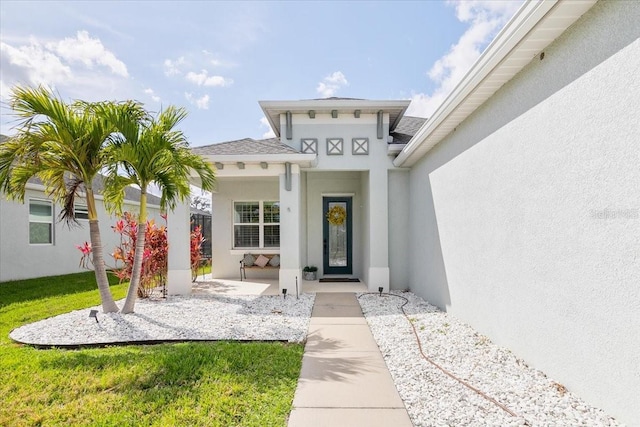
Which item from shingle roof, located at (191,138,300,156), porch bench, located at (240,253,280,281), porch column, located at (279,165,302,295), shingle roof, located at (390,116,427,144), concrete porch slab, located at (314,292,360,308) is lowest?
concrete porch slab, located at (314,292,360,308)

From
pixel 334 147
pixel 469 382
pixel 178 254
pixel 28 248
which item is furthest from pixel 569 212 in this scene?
pixel 28 248

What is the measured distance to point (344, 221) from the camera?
37.7 ft

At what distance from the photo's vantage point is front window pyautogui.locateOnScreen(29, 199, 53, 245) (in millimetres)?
12125

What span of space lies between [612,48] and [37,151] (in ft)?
25.7

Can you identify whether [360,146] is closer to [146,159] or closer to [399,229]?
[399,229]

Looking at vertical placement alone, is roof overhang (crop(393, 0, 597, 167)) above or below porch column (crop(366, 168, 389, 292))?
above

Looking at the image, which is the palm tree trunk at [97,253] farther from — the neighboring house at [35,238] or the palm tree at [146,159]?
the neighboring house at [35,238]

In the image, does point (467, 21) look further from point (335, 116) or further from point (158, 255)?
point (158, 255)

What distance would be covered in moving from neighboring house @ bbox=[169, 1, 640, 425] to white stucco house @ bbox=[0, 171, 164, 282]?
273 inches

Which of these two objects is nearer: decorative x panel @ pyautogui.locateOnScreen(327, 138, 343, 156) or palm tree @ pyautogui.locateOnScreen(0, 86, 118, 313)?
palm tree @ pyautogui.locateOnScreen(0, 86, 118, 313)

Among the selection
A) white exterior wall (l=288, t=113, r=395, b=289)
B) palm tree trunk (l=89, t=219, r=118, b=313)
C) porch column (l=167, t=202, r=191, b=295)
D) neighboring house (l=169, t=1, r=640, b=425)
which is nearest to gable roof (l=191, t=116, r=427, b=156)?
neighboring house (l=169, t=1, r=640, b=425)

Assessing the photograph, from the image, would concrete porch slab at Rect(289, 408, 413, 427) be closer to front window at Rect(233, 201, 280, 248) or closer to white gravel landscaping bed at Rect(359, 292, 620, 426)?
white gravel landscaping bed at Rect(359, 292, 620, 426)

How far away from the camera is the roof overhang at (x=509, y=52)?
3.07 meters

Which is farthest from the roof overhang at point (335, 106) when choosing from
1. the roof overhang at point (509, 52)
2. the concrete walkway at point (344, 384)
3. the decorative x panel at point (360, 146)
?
the concrete walkway at point (344, 384)
